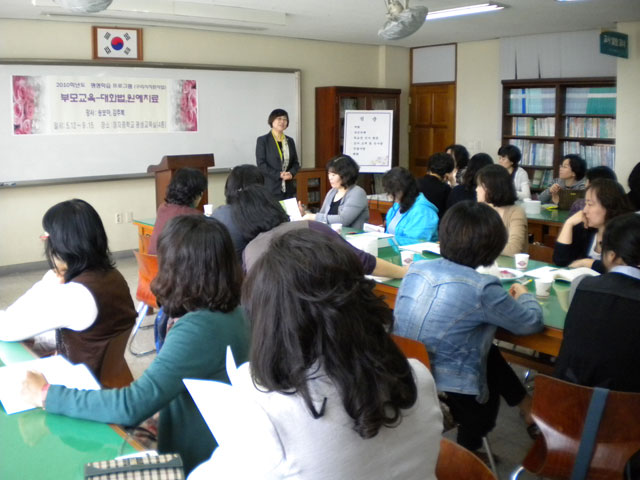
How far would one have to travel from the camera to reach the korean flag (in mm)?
6801

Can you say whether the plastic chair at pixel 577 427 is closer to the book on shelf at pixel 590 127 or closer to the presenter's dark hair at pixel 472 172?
the presenter's dark hair at pixel 472 172

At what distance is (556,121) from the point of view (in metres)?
8.30

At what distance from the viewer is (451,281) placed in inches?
94.7

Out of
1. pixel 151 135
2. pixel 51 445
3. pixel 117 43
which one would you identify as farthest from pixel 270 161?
pixel 51 445

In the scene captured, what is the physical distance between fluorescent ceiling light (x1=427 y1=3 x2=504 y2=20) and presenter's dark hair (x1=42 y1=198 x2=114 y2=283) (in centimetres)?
498

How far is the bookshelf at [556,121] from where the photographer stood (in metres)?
7.94

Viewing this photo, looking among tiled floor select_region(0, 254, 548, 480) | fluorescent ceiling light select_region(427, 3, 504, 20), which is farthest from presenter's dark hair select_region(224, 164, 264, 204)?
fluorescent ceiling light select_region(427, 3, 504, 20)

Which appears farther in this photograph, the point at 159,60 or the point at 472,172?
the point at 159,60

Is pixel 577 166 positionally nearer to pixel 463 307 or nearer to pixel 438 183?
pixel 438 183

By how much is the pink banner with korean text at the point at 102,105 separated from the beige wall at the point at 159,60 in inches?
10.5

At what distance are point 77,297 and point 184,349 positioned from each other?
67 centimetres

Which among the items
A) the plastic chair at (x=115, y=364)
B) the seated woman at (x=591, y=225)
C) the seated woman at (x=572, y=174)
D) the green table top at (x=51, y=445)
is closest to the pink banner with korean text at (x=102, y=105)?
the seated woman at (x=572, y=174)

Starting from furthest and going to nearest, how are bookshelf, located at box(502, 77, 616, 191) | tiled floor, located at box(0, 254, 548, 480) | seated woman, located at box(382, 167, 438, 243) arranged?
1. bookshelf, located at box(502, 77, 616, 191)
2. seated woman, located at box(382, 167, 438, 243)
3. tiled floor, located at box(0, 254, 548, 480)

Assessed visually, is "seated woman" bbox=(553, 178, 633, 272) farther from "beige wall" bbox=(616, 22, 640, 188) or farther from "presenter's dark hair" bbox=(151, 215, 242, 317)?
"beige wall" bbox=(616, 22, 640, 188)
